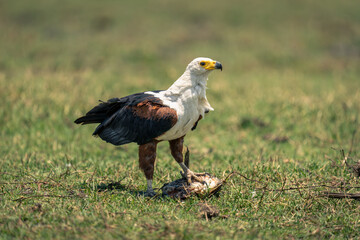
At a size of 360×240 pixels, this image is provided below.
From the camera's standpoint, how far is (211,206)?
4465 mm

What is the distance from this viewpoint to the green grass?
425 centimetres

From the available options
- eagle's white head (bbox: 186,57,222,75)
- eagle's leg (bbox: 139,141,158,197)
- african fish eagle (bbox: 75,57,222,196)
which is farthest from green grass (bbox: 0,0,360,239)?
eagle's white head (bbox: 186,57,222,75)

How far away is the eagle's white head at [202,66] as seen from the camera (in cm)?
482

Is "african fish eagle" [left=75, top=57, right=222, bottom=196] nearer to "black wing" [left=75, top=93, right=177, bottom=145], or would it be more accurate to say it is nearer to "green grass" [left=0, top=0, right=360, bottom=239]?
"black wing" [left=75, top=93, right=177, bottom=145]

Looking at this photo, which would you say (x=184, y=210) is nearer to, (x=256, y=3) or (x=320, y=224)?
(x=320, y=224)

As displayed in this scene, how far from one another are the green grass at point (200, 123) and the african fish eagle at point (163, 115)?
0.60 metres

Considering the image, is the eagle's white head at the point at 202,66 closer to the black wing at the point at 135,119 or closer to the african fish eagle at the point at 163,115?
the african fish eagle at the point at 163,115

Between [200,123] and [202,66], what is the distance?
455cm

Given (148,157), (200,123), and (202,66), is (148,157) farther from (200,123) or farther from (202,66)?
(200,123)

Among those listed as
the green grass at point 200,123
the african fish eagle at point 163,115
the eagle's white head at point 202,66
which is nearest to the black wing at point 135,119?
the african fish eagle at point 163,115

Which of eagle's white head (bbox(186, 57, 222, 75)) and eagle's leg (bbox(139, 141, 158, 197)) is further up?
eagle's white head (bbox(186, 57, 222, 75))

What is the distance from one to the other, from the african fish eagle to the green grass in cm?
60

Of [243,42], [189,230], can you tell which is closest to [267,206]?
[189,230]

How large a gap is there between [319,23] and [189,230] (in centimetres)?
1707
